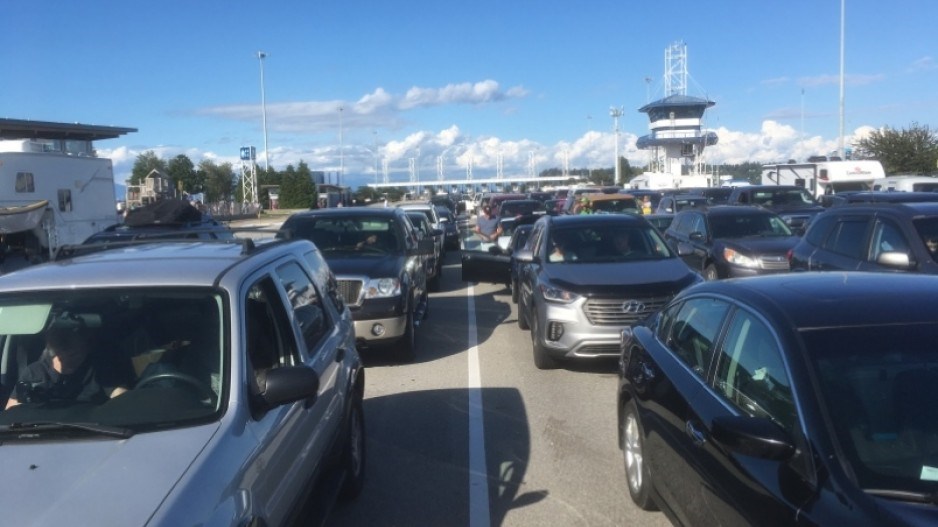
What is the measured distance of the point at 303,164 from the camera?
73188mm

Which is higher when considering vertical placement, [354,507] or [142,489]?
[142,489]

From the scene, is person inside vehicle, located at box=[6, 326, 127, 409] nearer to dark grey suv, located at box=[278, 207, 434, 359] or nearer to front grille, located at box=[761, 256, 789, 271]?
dark grey suv, located at box=[278, 207, 434, 359]

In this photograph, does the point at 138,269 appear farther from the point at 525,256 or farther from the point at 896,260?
the point at 525,256

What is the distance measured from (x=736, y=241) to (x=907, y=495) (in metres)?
12.8

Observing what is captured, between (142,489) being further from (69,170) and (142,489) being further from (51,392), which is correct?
(69,170)

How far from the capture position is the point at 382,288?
10352 millimetres

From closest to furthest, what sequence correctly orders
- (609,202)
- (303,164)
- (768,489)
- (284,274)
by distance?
(768,489), (284,274), (609,202), (303,164)

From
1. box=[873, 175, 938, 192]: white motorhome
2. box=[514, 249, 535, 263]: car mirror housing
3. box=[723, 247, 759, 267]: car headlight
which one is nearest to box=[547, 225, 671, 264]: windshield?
box=[514, 249, 535, 263]: car mirror housing

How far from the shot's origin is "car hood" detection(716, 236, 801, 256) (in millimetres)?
14703

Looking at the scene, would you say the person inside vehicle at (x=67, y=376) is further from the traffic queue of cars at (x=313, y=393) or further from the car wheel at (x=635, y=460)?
the car wheel at (x=635, y=460)

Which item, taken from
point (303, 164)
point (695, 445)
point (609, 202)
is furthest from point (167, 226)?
point (303, 164)

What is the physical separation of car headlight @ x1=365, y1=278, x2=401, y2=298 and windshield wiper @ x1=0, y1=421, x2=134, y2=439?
679 cm

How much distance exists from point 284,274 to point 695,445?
7.89 ft

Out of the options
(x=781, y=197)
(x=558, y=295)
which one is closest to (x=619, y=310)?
(x=558, y=295)
